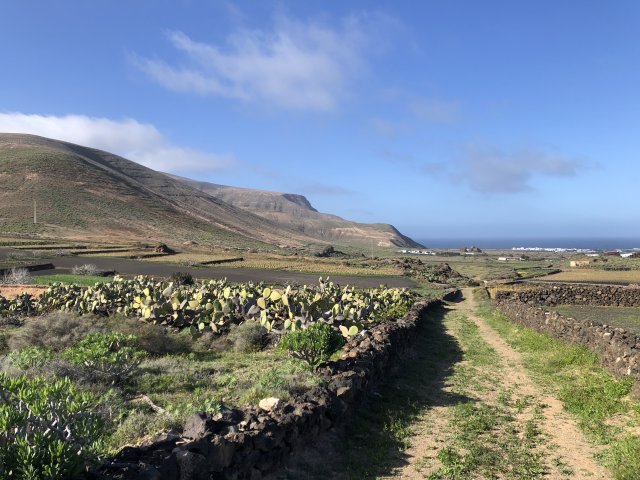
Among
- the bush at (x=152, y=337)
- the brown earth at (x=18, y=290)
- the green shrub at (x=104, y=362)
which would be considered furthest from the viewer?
the brown earth at (x=18, y=290)

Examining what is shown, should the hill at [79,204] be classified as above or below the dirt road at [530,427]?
above

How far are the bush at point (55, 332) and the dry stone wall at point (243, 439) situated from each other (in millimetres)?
7960

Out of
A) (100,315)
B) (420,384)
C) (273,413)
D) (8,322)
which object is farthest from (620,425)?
(8,322)

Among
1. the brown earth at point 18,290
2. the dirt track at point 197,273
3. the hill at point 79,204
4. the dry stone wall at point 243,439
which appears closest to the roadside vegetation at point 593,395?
the dry stone wall at point 243,439

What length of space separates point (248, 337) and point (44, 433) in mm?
10226

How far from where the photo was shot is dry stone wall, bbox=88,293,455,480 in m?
4.57

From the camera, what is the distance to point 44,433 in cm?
425

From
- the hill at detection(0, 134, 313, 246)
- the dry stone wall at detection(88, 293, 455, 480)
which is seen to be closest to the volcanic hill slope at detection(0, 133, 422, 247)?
the hill at detection(0, 134, 313, 246)

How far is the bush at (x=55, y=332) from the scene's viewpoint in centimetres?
1269

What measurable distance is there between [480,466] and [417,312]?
1450 centimetres

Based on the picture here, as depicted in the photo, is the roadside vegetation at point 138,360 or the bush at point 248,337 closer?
the roadside vegetation at point 138,360

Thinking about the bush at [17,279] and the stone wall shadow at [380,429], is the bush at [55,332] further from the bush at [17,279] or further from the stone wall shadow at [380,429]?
the bush at [17,279]

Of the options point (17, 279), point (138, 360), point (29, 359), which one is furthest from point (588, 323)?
point (17, 279)

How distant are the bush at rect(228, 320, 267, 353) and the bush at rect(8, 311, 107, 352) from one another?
3.88m
